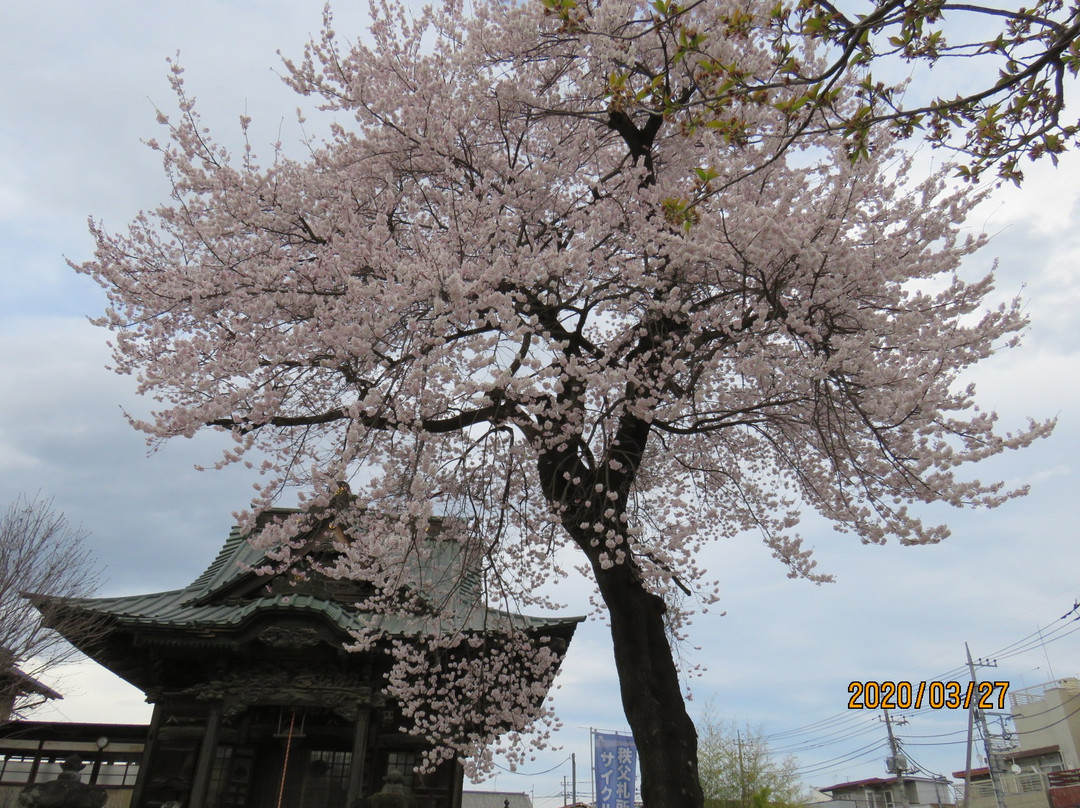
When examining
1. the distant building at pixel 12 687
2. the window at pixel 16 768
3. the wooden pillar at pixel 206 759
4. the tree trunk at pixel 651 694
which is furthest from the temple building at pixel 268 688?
the window at pixel 16 768

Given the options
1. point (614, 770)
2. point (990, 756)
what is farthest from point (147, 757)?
point (990, 756)

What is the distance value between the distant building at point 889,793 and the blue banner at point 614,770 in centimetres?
2803

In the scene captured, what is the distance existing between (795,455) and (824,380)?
2.74m

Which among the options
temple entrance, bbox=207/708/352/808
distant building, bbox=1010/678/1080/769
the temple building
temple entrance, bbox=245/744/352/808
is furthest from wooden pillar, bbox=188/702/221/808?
distant building, bbox=1010/678/1080/769

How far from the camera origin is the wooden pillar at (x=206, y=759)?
861 centimetres

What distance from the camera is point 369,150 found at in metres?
7.57

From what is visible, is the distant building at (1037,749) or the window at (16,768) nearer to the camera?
the window at (16,768)

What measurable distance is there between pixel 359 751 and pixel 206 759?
186 cm

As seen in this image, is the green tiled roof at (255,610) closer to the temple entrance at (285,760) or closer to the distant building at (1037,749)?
the temple entrance at (285,760)

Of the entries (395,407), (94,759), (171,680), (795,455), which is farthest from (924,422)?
(94,759)

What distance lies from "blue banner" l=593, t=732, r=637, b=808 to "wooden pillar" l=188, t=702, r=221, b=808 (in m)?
6.92

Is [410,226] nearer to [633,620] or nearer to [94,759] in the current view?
[633,620]

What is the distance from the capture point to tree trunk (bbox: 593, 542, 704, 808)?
242 inches

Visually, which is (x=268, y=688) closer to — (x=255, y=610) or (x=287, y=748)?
(x=287, y=748)
